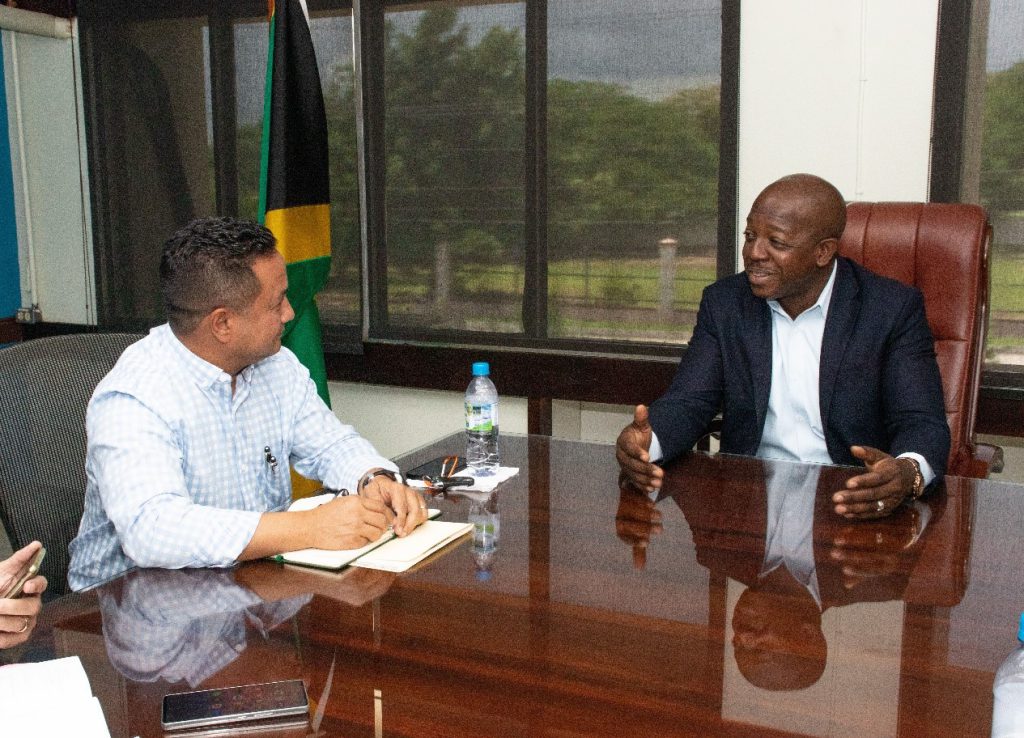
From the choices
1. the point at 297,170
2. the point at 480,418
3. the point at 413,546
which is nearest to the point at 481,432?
the point at 480,418

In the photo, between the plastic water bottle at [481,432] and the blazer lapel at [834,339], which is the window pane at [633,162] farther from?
the plastic water bottle at [481,432]

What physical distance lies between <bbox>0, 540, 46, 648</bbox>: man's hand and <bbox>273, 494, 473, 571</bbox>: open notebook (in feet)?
1.18

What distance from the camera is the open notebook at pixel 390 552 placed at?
64.5 inches

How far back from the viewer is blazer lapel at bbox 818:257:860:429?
8.21 feet

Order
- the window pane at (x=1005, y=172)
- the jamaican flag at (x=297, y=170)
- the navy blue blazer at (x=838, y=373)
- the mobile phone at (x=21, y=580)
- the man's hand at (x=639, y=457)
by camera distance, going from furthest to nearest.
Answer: the jamaican flag at (x=297, y=170) < the window pane at (x=1005, y=172) < the navy blue blazer at (x=838, y=373) < the man's hand at (x=639, y=457) < the mobile phone at (x=21, y=580)

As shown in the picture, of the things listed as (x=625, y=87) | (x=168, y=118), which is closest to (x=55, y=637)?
(x=625, y=87)

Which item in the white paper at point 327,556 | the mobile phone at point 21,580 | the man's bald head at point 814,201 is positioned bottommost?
the white paper at point 327,556

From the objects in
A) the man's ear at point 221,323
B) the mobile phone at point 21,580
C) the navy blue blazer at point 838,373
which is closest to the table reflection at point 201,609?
the mobile phone at point 21,580

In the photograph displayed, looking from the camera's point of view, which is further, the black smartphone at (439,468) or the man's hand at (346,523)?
the black smartphone at (439,468)

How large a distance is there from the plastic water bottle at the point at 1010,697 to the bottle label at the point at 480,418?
48.6 inches

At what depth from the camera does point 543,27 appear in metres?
3.70

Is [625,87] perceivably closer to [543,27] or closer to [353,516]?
[543,27]

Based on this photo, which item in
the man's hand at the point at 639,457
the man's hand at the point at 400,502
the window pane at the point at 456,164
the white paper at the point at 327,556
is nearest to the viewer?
the white paper at the point at 327,556

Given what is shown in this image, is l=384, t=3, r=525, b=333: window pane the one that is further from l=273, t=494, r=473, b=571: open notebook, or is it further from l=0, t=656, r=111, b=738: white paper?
l=0, t=656, r=111, b=738: white paper
